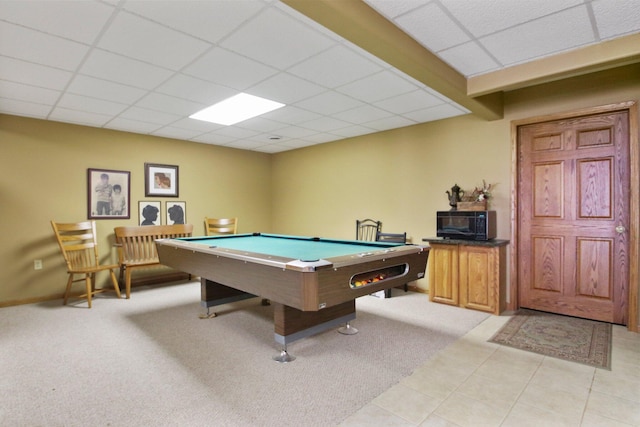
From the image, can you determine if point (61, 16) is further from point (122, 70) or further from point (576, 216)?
point (576, 216)

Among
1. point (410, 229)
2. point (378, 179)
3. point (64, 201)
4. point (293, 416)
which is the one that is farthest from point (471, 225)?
point (64, 201)

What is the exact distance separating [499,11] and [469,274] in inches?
107

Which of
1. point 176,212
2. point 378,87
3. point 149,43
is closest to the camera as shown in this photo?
point 149,43

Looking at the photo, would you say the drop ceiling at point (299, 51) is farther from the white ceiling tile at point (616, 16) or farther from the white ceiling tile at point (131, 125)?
the white ceiling tile at point (131, 125)

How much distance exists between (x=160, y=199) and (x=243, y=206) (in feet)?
5.15

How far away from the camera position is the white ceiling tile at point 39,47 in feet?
7.46

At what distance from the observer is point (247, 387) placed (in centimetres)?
222

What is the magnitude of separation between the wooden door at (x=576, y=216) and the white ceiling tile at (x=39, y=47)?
442 centimetres

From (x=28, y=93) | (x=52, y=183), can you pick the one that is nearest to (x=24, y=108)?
(x=28, y=93)

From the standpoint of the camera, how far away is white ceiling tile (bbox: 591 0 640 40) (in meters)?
2.06

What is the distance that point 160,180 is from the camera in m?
5.50

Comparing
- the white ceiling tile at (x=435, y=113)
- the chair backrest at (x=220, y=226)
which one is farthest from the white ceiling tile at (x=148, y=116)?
the white ceiling tile at (x=435, y=113)

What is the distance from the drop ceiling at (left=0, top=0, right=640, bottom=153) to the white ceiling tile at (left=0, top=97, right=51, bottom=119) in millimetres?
24

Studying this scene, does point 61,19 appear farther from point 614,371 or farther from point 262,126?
point 614,371
